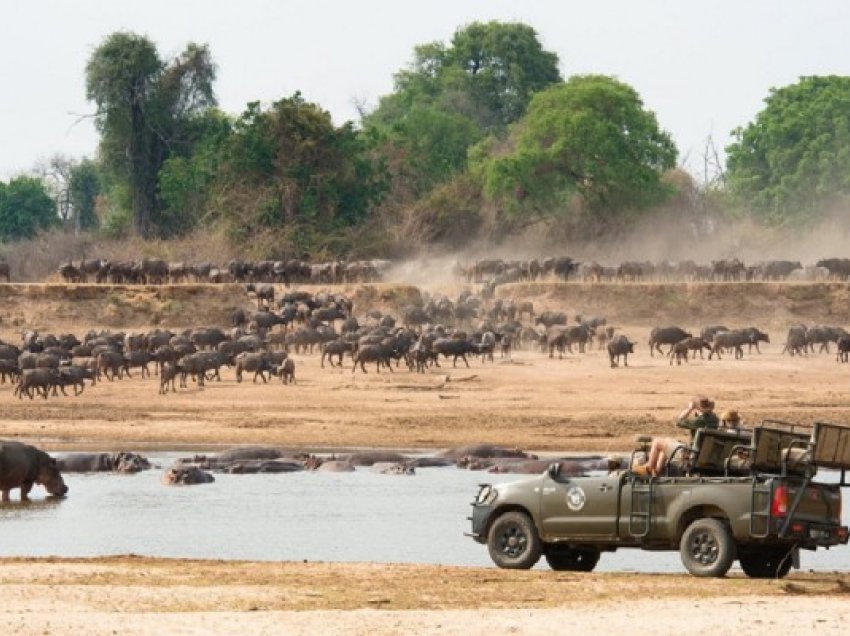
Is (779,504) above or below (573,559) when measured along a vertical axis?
above

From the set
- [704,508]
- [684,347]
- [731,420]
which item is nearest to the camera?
[704,508]

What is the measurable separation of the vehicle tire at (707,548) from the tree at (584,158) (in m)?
65.3

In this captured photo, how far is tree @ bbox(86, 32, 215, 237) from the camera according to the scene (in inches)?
3484

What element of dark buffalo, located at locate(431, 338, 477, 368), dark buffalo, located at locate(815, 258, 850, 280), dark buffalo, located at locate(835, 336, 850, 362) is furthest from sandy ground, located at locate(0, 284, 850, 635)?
dark buffalo, located at locate(815, 258, 850, 280)

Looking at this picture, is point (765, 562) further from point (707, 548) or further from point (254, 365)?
point (254, 365)

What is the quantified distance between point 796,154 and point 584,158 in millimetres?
13170

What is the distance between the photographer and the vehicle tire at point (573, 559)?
64.8 ft

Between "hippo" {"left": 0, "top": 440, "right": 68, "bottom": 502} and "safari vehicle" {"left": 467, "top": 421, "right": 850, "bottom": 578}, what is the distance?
1045 centimetres

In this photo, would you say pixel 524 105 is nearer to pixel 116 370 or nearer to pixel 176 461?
pixel 116 370

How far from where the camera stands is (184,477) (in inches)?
1204

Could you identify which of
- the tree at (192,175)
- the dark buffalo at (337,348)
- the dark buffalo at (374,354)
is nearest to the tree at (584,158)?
the tree at (192,175)

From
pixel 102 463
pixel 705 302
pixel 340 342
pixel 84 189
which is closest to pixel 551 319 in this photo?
pixel 705 302

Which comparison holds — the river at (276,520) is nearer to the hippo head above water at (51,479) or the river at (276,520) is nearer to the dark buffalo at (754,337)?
the hippo head above water at (51,479)

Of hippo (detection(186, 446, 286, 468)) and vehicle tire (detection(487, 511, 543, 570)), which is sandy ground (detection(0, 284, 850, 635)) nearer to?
vehicle tire (detection(487, 511, 543, 570))
